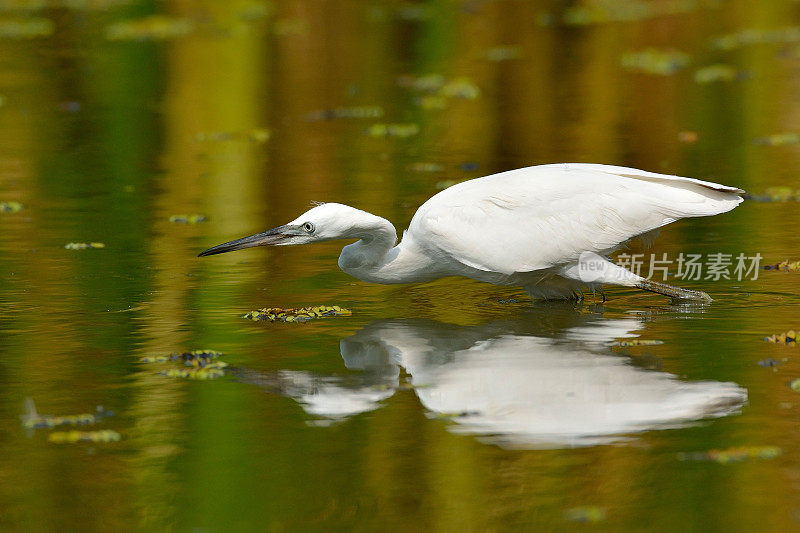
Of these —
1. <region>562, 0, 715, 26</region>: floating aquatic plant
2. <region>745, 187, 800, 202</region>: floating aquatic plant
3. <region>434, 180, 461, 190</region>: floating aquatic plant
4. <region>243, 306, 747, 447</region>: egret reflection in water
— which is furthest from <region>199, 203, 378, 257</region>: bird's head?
<region>562, 0, 715, 26</region>: floating aquatic plant

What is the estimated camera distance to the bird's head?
27.6 feet

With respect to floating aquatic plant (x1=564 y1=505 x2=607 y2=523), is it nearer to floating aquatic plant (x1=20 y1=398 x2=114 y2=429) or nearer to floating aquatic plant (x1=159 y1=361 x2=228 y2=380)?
floating aquatic plant (x1=20 y1=398 x2=114 y2=429)

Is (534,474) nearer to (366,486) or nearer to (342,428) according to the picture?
(366,486)

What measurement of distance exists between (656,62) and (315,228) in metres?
12.0

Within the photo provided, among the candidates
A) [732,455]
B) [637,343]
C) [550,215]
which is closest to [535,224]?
[550,215]

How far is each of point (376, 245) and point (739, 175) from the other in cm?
525

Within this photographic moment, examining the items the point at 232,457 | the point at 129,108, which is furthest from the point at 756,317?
the point at 129,108

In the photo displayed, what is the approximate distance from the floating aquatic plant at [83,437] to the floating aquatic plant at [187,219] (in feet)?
17.7

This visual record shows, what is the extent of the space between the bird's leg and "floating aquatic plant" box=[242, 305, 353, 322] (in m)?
1.86

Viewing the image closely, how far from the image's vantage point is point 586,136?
15102 millimetres

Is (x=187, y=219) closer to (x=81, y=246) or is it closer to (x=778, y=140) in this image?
(x=81, y=246)

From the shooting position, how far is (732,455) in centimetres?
582

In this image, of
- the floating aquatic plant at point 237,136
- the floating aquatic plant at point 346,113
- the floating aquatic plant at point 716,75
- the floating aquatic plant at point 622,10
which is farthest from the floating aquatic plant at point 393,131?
the floating aquatic plant at point 622,10

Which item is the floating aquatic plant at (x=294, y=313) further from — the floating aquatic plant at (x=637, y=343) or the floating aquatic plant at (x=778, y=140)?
the floating aquatic plant at (x=778, y=140)
